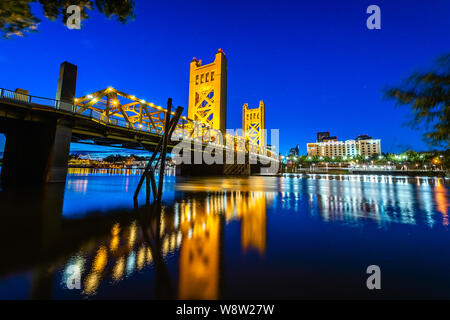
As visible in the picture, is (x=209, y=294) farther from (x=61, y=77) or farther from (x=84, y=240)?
(x=61, y=77)

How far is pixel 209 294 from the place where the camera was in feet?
6.66

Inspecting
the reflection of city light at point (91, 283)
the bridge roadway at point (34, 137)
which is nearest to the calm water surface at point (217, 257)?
the reflection of city light at point (91, 283)

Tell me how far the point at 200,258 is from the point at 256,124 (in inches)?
3718

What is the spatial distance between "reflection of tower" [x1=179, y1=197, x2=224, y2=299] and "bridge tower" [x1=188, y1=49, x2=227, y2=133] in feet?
124

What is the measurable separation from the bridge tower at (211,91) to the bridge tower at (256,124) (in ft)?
152

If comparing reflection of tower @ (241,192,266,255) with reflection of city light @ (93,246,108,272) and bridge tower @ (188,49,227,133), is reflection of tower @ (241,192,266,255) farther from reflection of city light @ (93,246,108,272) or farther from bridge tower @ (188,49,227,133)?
bridge tower @ (188,49,227,133)

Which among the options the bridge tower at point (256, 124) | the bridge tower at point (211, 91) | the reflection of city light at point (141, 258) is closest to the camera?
the reflection of city light at point (141, 258)

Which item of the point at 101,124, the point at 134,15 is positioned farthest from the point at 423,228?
the point at 101,124

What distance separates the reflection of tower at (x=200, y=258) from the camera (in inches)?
82.3

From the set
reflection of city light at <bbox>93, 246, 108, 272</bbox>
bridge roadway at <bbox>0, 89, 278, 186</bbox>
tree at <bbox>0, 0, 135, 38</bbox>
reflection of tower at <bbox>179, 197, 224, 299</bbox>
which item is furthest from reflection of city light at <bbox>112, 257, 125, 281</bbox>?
bridge roadway at <bbox>0, 89, 278, 186</bbox>

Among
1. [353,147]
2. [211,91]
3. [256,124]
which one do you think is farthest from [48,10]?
[353,147]

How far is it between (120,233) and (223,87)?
44797 millimetres

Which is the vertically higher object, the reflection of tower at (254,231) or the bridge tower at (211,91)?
the bridge tower at (211,91)

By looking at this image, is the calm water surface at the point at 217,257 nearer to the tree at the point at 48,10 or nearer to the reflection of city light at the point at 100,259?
the reflection of city light at the point at 100,259
